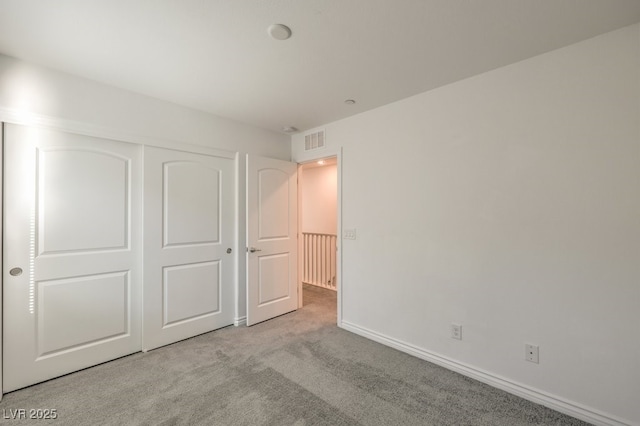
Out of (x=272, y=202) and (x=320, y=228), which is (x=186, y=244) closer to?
(x=272, y=202)

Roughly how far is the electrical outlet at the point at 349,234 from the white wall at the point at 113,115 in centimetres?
122

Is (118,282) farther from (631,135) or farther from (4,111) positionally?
(631,135)

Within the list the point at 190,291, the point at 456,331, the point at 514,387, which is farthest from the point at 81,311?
the point at 514,387

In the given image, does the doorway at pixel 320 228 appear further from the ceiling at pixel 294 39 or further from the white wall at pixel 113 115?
the ceiling at pixel 294 39

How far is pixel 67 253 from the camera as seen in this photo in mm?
2248

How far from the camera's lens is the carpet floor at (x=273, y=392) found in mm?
1772

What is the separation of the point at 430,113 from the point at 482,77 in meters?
0.46

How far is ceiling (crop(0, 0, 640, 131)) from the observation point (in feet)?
4.98

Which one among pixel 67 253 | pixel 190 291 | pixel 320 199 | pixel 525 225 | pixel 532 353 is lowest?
pixel 532 353

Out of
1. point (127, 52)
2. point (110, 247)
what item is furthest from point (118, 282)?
point (127, 52)

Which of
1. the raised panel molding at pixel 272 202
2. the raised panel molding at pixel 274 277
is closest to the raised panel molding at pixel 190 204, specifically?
the raised panel molding at pixel 272 202

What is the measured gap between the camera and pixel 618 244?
1676mm

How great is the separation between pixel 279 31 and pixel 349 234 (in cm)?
209

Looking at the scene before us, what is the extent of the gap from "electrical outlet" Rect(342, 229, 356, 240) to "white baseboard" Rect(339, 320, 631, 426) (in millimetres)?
1044
